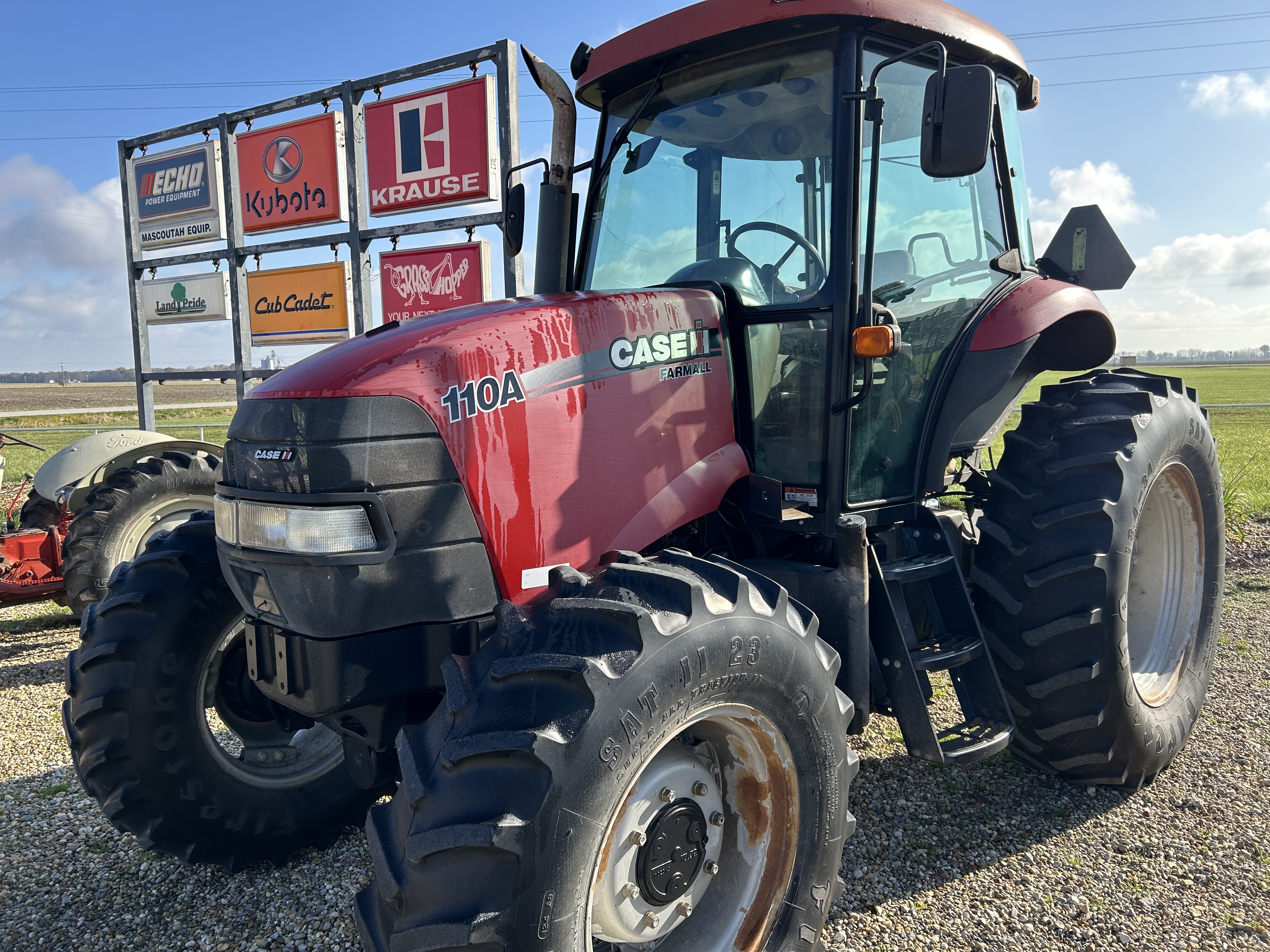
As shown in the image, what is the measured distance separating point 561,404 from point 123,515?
397 centimetres

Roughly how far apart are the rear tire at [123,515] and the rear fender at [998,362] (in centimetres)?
397

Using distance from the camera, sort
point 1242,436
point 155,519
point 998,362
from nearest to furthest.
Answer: point 998,362 < point 155,519 < point 1242,436

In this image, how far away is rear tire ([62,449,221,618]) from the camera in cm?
506

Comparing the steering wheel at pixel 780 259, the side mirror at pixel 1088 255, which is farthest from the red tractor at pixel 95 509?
the side mirror at pixel 1088 255

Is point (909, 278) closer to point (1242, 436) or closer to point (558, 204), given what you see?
point (558, 204)

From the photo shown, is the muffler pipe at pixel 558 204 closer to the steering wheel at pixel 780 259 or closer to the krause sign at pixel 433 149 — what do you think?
the steering wheel at pixel 780 259

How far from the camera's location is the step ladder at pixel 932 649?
9.02 feet

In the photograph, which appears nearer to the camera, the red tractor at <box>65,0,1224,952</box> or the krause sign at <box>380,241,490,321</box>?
the red tractor at <box>65,0,1224,952</box>

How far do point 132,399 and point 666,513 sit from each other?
56564mm

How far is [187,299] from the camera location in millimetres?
8844

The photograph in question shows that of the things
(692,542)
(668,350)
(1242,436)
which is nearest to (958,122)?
(668,350)

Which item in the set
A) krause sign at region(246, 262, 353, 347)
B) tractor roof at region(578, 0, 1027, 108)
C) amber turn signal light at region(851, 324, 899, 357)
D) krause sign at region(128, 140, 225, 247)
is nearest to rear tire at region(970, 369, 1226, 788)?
amber turn signal light at region(851, 324, 899, 357)

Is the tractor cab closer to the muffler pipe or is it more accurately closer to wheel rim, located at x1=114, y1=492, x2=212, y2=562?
the muffler pipe

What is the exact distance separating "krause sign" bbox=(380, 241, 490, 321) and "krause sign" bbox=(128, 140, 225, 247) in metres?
2.41
